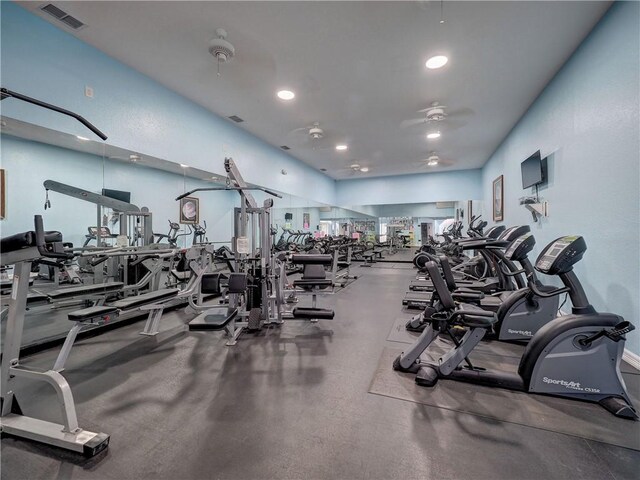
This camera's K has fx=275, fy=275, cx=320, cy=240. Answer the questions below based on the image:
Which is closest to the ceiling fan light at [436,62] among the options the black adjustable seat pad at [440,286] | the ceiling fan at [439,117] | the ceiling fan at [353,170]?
the ceiling fan at [439,117]

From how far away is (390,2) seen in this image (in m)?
2.39

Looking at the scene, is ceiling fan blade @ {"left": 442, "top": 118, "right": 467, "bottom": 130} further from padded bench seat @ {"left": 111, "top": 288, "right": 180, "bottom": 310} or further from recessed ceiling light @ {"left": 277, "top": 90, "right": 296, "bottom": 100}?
padded bench seat @ {"left": 111, "top": 288, "right": 180, "bottom": 310}

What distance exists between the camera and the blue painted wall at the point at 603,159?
222 centimetres

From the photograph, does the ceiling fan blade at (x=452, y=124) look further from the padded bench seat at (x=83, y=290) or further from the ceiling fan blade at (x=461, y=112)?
the padded bench seat at (x=83, y=290)

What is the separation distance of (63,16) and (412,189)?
9.46 meters

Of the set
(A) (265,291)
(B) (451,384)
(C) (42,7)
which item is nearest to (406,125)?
(A) (265,291)

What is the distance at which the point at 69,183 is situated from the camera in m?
3.04

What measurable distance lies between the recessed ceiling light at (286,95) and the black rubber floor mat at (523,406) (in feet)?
12.4

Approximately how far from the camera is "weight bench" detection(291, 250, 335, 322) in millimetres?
3225

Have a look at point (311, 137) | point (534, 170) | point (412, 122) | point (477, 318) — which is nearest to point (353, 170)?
point (311, 137)

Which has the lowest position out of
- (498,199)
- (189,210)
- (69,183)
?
(189,210)

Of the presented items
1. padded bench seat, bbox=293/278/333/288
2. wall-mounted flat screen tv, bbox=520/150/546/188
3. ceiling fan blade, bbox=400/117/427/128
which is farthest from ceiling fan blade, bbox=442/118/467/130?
padded bench seat, bbox=293/278/333/288

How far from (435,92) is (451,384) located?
3.83 metres

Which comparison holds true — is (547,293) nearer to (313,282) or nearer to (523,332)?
(523,332)
